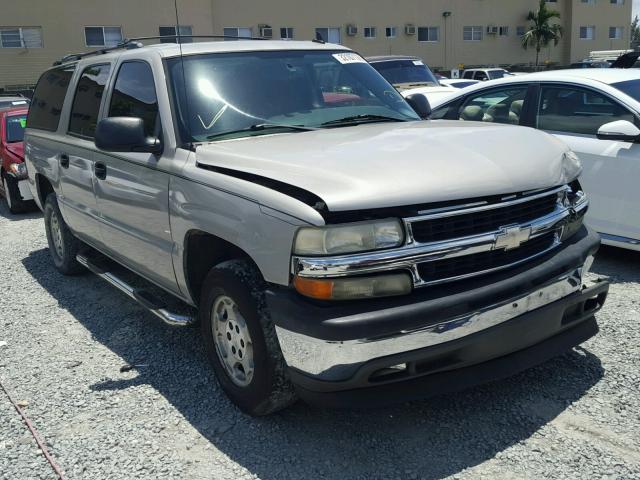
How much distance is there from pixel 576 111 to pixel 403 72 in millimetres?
7572

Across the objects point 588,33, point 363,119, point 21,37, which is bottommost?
point 363,119

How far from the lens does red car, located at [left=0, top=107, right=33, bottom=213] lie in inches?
380

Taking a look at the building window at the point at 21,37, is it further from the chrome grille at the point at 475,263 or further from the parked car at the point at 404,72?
the chrome grille at the point at 475,263

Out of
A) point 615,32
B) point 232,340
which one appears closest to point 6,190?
point 232,340

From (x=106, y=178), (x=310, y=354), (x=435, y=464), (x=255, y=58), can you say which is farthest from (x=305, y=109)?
(x=435, y=464)

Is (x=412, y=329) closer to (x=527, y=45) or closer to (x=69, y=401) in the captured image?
(x=69, y=401)

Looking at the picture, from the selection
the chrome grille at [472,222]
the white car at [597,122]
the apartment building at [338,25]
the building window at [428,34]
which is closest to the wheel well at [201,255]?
the chrome grille at [472,222]

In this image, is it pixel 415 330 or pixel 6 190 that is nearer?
pixel 415 330

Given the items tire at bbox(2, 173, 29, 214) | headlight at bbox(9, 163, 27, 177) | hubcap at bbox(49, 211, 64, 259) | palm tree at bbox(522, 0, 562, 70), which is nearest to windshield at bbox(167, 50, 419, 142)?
hubcap at bbox(49, 211, 64, 259)

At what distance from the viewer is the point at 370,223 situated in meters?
2.69

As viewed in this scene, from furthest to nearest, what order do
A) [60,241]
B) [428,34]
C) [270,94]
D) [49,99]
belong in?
[428,34] → [60,241] → [49,99] → [270,94]

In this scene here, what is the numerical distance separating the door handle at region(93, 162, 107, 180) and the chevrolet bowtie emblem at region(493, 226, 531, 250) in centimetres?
280

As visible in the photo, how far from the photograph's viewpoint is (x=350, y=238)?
2.70 m

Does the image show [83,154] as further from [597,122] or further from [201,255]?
[597,122]
